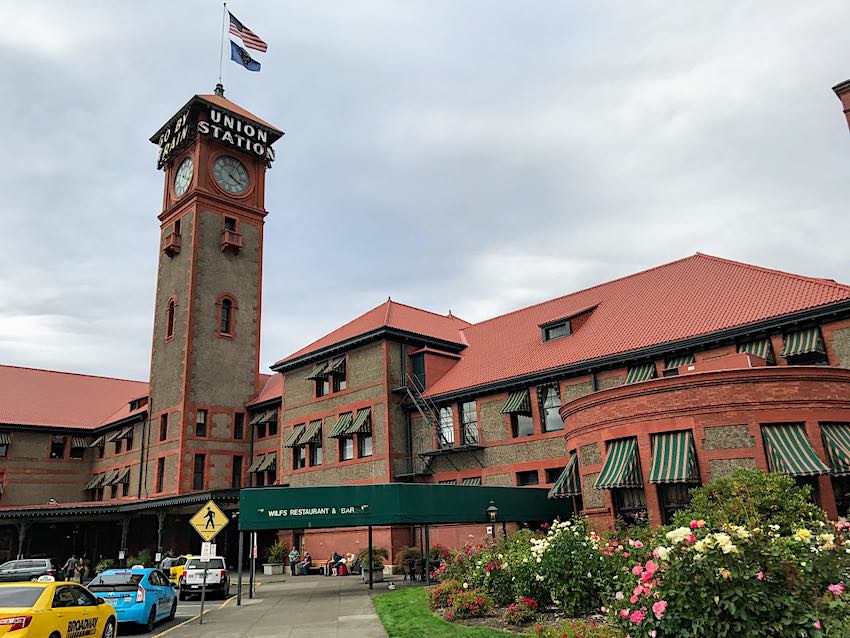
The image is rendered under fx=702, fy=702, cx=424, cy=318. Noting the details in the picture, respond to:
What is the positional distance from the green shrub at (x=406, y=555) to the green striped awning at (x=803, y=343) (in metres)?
17.6

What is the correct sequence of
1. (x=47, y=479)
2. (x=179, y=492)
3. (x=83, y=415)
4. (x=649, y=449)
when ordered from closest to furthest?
(x=649, y=449), (x=179, y=492), (x=47, y=479), (x=83, y=415)

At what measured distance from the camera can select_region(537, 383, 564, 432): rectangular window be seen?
31.2 m

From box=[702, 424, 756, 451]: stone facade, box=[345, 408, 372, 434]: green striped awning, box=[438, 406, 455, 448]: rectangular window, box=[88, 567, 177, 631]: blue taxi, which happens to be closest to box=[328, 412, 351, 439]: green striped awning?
box=[345, 408, 372, 434]: green striped awning

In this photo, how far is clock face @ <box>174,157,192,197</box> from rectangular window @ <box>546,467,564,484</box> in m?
36.2

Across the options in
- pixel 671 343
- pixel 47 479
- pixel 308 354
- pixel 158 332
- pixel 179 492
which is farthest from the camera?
pixel 47 479

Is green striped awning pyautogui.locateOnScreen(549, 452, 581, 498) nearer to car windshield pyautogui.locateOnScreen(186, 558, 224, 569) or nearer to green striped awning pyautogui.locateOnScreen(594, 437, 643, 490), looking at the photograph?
green striped awning pyautogui.locateOnScreen(594, 437, 643, 490)

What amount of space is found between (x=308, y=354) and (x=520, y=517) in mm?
18684

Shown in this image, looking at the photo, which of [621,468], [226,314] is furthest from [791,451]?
[226,314]

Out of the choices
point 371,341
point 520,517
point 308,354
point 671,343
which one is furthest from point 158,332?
point 671,343

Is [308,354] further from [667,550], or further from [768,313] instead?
[667,550]

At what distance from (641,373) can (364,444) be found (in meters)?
16.3

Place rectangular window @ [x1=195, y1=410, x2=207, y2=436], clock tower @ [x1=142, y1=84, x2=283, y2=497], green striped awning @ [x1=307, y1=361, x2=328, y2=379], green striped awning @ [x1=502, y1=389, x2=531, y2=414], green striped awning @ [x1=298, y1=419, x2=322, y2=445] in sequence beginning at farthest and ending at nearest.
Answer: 1. clock tower @ [x1=142, y1=84, x2=283, y2=497]
2. rectangular window @ [x1=195, y1=410, x2=207, y2=436]
3. green striped awning @ [x1=307, y1=361, x2=328, y2=379]
4. green striped awning @ [x1=298, y1=419, x2=322, y2=445]
5. green striped awning @ [x1=502, y1=389, x2=531, y2=414]

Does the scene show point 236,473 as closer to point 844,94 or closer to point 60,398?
point 60,398

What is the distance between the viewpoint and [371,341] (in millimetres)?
38594
